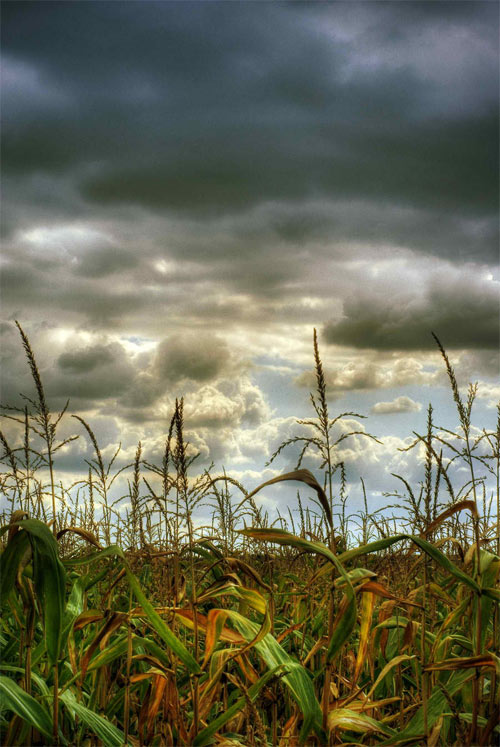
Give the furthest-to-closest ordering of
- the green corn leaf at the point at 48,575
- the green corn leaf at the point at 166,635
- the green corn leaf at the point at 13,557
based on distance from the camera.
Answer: the green corn leaf at the point at 166,635
the green corn leaf at the point at 13,557
the green corn leaf at the point at 48,575

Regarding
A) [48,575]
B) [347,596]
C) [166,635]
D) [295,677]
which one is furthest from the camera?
[295,677]

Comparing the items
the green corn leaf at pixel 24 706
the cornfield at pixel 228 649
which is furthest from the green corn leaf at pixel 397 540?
the green corn leaf at pixel 24 706

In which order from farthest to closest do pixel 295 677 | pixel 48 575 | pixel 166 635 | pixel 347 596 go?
pixel 295 677
pixel 166 635
pixel 347 596
pixel 48 575

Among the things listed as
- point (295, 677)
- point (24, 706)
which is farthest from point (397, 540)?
point (24, 706)

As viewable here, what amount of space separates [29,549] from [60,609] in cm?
24

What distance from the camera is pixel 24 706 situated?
239 centimetres

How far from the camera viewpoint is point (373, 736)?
9.63 feet

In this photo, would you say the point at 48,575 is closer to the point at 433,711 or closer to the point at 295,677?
the point at 295,677

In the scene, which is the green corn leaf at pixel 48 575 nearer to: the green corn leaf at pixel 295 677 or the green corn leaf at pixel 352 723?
the green corn leaf at pixel 295 677

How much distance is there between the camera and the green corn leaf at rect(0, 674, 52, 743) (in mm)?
2367

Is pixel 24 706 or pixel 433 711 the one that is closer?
pixel 24 706

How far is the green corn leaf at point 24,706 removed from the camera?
237cm

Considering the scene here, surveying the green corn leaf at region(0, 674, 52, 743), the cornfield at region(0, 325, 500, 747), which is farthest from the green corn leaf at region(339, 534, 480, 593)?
the green corn leaf at region(0, 674, 52, 743)

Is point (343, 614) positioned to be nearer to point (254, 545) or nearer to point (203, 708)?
point (203, 708)
